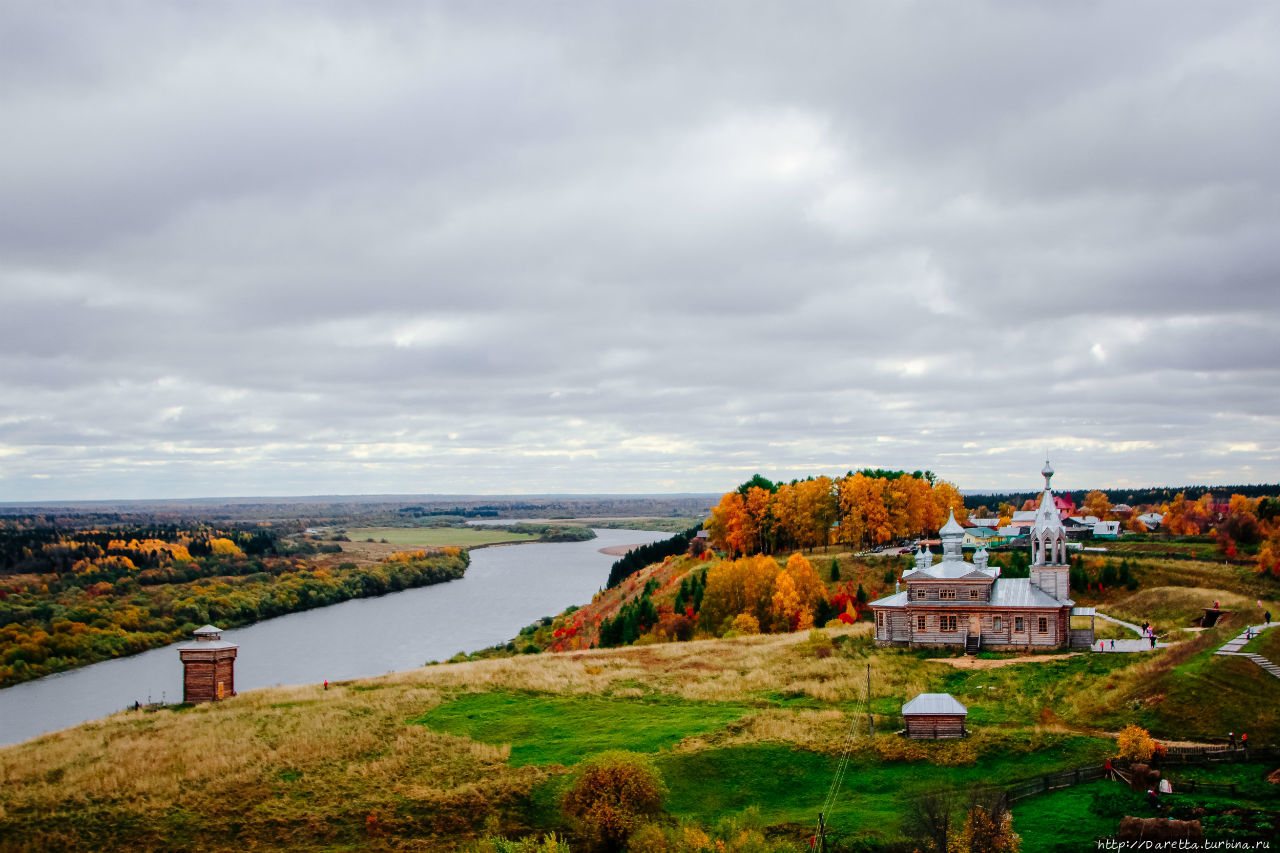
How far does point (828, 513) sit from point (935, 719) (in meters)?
49.5

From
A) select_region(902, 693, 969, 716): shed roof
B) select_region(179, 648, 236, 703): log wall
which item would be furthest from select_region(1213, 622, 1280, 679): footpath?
select_region(179, 648, 236, 703): log wall

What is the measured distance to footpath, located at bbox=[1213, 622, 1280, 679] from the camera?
3092 cm

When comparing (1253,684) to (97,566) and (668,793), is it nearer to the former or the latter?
(668,793)

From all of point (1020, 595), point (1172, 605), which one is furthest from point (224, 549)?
point (1172, 605)

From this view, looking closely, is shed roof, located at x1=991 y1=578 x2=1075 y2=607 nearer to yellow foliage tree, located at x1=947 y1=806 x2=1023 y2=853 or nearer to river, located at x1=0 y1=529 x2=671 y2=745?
yellow foliage tree, located at x1=947 y1=806 x2=1023 y2=853

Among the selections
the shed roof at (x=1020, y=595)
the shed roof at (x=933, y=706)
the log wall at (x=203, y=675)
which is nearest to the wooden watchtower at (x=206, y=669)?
the log wall at (x=203, y=675)

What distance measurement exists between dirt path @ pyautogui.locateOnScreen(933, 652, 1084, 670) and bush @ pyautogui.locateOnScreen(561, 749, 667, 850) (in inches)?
805

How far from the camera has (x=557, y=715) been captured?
1350 inches

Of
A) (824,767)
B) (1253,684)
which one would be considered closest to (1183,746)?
(1253,684)

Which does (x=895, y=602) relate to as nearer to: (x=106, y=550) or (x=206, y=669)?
(x=206, y=669)

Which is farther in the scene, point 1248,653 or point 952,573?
point 952,573

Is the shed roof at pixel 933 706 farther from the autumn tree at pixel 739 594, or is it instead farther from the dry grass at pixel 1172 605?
the autumn tree at pixel 739 594

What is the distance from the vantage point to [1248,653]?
3216cm

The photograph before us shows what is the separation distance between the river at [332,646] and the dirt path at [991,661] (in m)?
39.5
